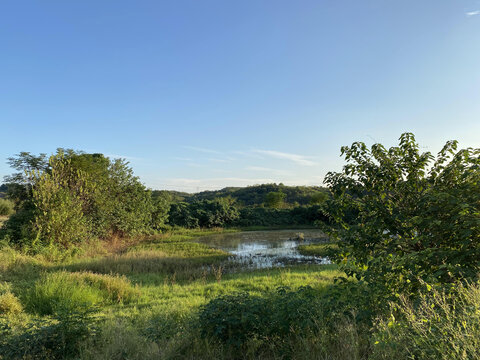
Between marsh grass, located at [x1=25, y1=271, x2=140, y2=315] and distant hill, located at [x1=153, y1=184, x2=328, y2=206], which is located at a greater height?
distant hill, located at [x1=153, y1=184, x2=328, y2=206]

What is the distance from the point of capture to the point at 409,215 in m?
4.64

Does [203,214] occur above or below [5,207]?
below

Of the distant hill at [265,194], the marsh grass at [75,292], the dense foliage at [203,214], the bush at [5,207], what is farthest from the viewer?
the distant hill at [265,194]

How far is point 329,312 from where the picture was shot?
4441 mm

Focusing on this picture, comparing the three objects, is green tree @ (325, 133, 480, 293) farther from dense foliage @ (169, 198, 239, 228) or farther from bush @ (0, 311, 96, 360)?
dense foliage @ (169, 198, 239, 228)

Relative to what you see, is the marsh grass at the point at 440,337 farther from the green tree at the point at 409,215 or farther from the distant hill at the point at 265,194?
the distant hill at the point at 265,194

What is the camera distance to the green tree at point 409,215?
3.78 m

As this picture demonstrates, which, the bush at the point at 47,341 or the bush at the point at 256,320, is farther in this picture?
the bush at the point at 256,320

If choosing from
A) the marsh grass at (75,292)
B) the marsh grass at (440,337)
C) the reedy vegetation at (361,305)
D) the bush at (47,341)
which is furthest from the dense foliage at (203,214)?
the marsh grass at (440,337)

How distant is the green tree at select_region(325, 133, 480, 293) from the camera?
12.4 ft

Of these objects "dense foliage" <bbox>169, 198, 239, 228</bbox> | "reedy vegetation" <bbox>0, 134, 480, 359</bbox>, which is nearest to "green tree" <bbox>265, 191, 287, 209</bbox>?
"dense foliage" <bbox>169, 198, 239, 228</bbox>

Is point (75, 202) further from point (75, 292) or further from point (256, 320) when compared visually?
point (256, 320)

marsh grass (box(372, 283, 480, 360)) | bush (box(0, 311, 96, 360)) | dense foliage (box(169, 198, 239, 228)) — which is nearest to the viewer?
marsh grass (box(372, 283, 480, 360))

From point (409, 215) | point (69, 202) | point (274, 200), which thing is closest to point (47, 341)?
point (409, 215)
